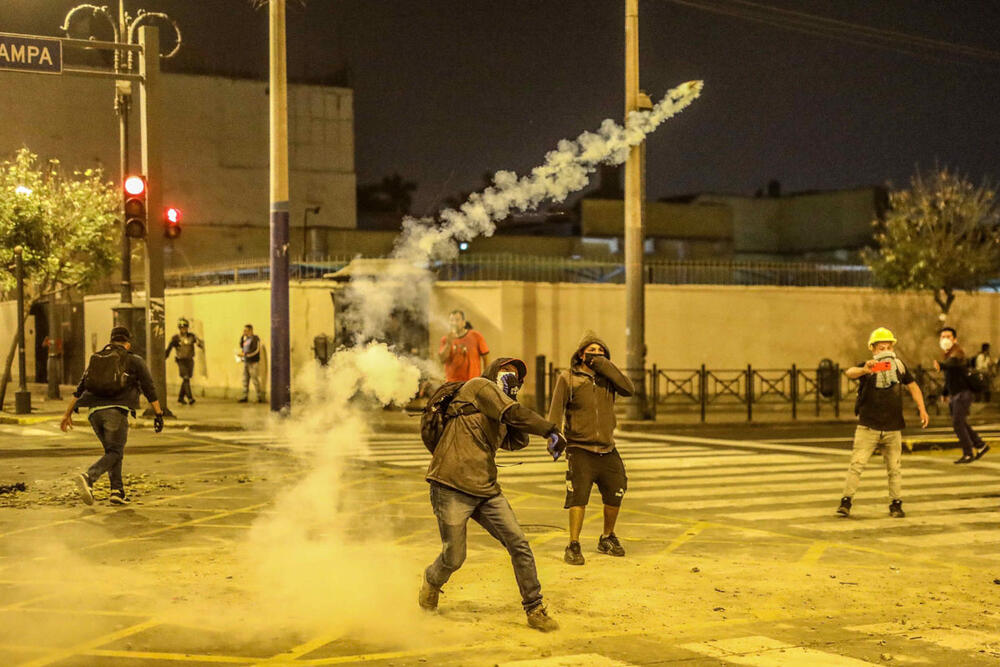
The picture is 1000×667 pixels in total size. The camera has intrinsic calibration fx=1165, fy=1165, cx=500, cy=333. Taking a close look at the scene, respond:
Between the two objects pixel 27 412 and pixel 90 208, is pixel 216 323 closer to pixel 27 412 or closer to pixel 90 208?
pixel 90 208

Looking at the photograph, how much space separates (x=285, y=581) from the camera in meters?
8.25

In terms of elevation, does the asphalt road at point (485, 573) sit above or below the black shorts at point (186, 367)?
below

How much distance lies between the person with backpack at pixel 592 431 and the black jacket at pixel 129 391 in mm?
4705

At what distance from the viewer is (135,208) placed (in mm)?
20984

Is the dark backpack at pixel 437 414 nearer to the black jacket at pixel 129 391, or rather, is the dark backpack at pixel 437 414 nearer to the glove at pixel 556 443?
the glove at pixel 556 443

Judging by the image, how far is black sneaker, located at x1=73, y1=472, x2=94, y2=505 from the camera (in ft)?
37.4

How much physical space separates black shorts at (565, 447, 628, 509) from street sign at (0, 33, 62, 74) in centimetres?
1174

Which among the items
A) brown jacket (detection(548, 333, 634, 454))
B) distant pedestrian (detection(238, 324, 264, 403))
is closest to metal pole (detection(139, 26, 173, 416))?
distant pedestrian (detection(238, 324, 264, 403))

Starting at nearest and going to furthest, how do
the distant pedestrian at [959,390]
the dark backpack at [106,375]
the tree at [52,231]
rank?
the dark backpack at [106,375] → the distant pedestrian at [959,390] → the tree at [52,231]

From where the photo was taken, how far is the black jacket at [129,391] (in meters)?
11.8

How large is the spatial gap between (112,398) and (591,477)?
17.3ft

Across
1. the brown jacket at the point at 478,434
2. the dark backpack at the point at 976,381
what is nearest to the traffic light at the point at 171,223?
the dark backpack at the point at 976,381

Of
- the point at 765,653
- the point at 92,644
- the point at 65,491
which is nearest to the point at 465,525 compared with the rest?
the point at 765,653

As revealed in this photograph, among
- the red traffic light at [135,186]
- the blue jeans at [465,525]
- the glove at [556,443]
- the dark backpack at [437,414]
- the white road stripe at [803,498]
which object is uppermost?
the red traffic light at [135,186]
